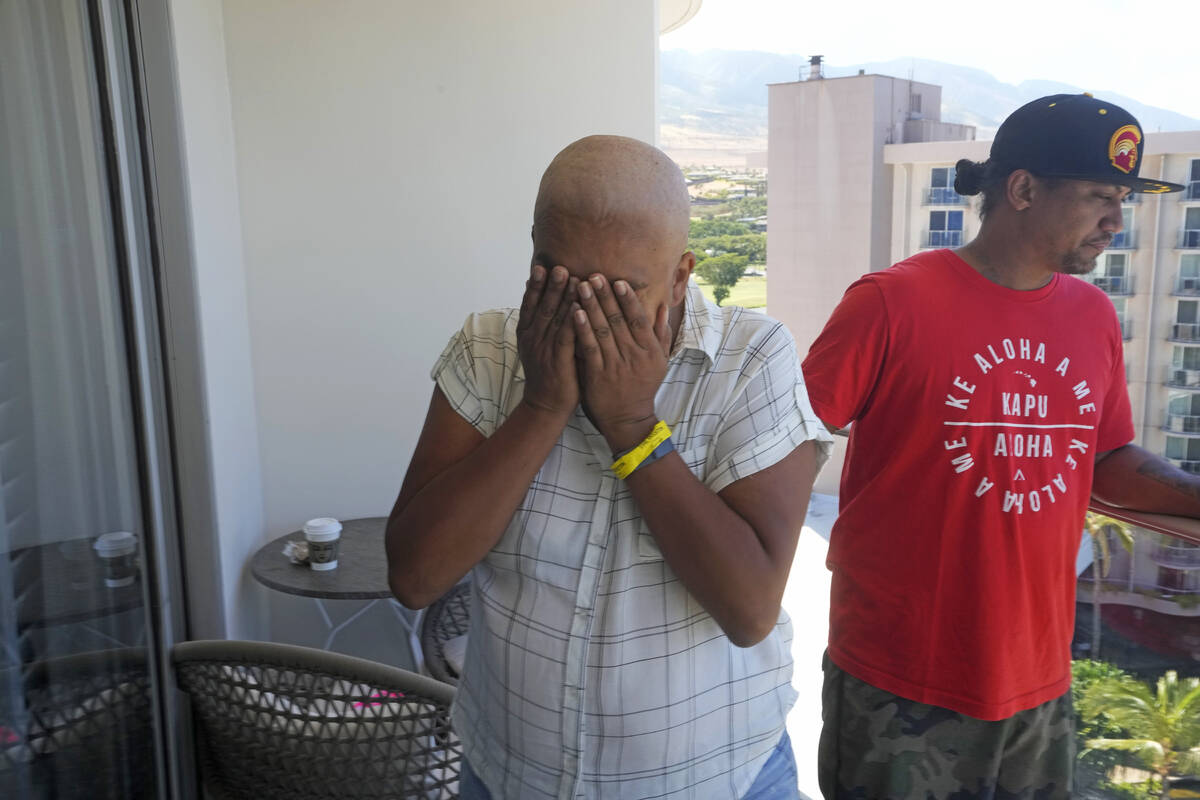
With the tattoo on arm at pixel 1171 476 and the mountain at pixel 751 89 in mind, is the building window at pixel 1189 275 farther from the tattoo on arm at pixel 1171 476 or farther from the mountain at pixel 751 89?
the mountain at pixel 751 89

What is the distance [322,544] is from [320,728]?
112cm

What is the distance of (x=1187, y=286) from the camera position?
A: 4023 millimetres

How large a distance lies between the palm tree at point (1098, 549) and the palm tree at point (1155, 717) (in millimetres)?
84

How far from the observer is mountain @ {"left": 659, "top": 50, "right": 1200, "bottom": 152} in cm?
952

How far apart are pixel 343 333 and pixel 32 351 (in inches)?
64.2

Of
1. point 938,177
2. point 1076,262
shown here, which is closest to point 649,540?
point 1076,262

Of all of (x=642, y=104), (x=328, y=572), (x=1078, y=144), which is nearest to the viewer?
(x=1078, y=144)

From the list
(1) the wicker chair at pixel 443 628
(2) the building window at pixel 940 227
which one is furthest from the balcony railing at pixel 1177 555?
(2) the building window at pixel 940 227

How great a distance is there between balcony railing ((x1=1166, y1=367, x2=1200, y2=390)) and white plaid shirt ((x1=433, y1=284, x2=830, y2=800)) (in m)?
3.36

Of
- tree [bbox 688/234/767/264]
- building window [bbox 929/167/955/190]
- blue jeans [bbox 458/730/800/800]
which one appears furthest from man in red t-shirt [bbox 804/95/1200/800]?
building window [bbox 929/167/955/190]

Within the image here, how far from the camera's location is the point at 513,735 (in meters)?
1.00

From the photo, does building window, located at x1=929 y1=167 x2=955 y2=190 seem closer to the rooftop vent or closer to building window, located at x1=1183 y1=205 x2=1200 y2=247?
the rooftop vent

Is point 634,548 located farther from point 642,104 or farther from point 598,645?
point 642,104

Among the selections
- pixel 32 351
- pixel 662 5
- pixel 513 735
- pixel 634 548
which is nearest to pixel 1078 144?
pixel 634 548
